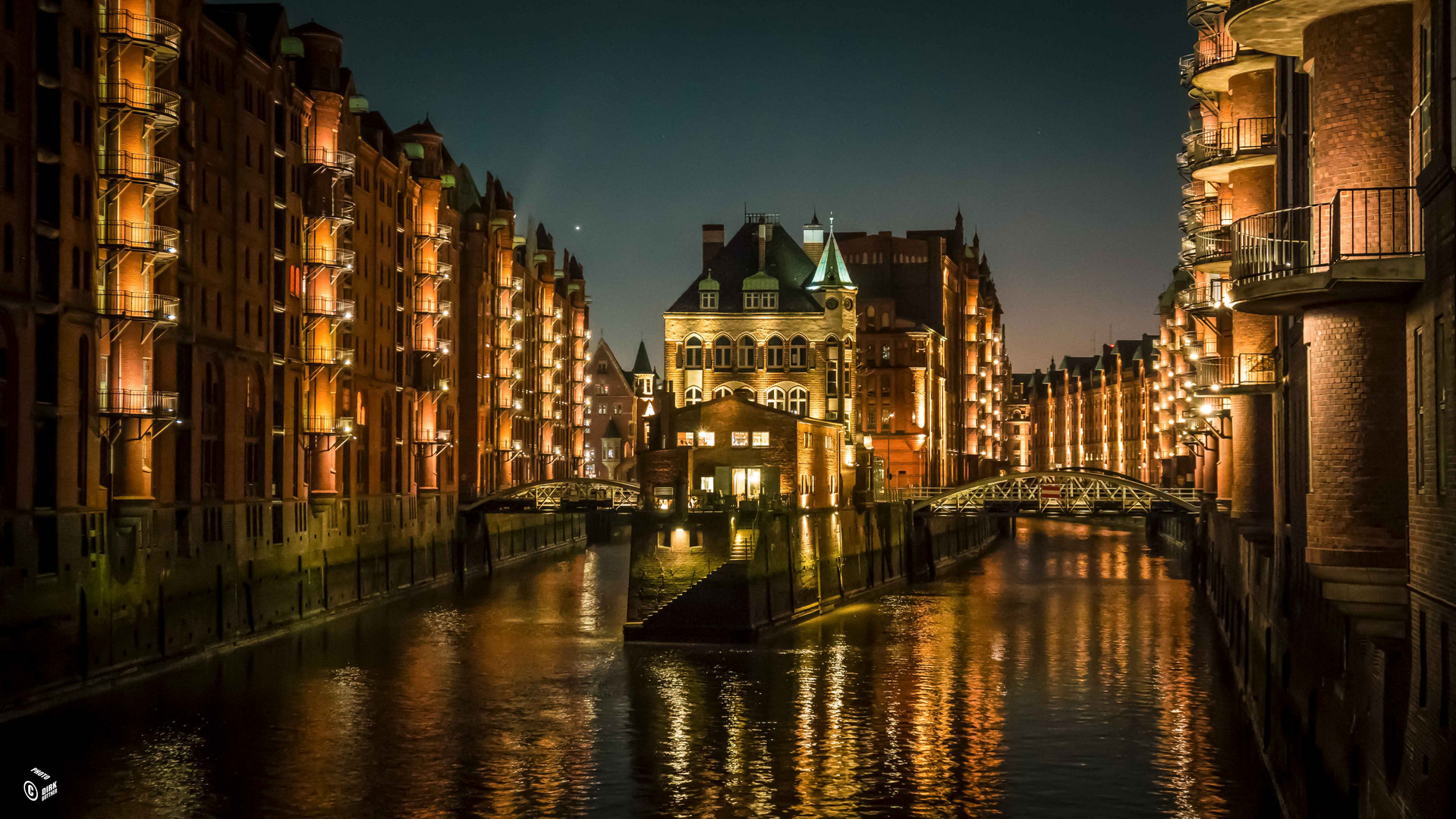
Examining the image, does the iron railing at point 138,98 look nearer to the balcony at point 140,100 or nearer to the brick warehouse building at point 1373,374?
the balcony at point 140,100

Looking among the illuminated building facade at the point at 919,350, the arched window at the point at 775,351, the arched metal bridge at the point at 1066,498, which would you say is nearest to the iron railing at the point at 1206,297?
the arched metal bridge at the point at 1066,498

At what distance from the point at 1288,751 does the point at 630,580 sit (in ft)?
96.9

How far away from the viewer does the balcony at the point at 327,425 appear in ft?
211

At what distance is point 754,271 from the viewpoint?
95.0 meters

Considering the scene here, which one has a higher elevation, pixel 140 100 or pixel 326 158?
pixel 326 158

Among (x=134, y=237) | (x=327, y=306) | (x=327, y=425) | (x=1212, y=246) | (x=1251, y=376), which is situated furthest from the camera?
(x=327, y=306)

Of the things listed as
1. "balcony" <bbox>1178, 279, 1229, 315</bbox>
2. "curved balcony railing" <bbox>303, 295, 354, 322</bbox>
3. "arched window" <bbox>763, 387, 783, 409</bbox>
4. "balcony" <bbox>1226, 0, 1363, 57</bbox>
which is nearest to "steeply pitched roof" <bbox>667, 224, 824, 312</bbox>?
"arched window" <bbox>763, 387, 783, 409</bbox>

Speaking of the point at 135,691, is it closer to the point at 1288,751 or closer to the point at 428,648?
the point at 428,648

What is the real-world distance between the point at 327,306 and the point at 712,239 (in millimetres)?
42933

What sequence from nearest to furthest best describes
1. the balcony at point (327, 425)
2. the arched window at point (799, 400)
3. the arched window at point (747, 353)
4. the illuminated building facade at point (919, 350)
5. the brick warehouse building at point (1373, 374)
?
the brick warehouse building at point (1373, 374) < the balcony at point (327, 425) < the arched window at point (799, 400) < the arched window at point (747, 353) < the illuminated building facade at point (919, 350)

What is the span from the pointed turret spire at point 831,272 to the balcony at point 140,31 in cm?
5130

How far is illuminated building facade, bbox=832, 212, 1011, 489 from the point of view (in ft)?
384

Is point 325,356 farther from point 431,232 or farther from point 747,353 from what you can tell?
point 747,353

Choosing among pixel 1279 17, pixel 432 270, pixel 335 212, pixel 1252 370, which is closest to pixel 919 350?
pixel 432 270
